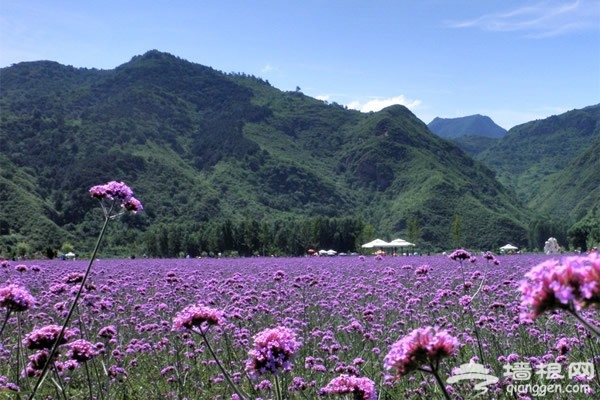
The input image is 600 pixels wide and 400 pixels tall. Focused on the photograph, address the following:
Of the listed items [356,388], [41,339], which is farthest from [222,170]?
[356,388]

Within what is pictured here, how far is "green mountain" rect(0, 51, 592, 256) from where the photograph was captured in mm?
71562

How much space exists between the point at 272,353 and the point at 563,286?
1.59m

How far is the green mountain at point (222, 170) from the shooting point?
7156cm

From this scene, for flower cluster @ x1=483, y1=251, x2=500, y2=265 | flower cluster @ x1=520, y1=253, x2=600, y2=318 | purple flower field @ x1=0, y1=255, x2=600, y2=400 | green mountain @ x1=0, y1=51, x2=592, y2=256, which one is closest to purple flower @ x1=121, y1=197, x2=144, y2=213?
purple flower field @ x1=0, y1=255, x2=600, y2=400

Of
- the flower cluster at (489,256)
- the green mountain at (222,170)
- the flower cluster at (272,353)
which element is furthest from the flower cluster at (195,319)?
the green mountain at (222,170)

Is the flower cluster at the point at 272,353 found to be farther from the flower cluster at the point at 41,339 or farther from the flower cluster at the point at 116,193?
the flower cluster at the point at 116,193

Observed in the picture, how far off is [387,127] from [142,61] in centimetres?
9337

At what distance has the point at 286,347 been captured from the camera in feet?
10.1

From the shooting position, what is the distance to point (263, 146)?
143125mm

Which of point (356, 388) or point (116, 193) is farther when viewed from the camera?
point (116, 193)

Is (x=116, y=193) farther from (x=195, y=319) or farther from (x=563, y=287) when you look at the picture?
(x=563, y=287)

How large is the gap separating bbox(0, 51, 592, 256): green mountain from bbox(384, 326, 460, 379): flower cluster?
190ft

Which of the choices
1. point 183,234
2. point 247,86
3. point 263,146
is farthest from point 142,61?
point 183,234

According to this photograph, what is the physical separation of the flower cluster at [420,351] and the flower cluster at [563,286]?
372mm
